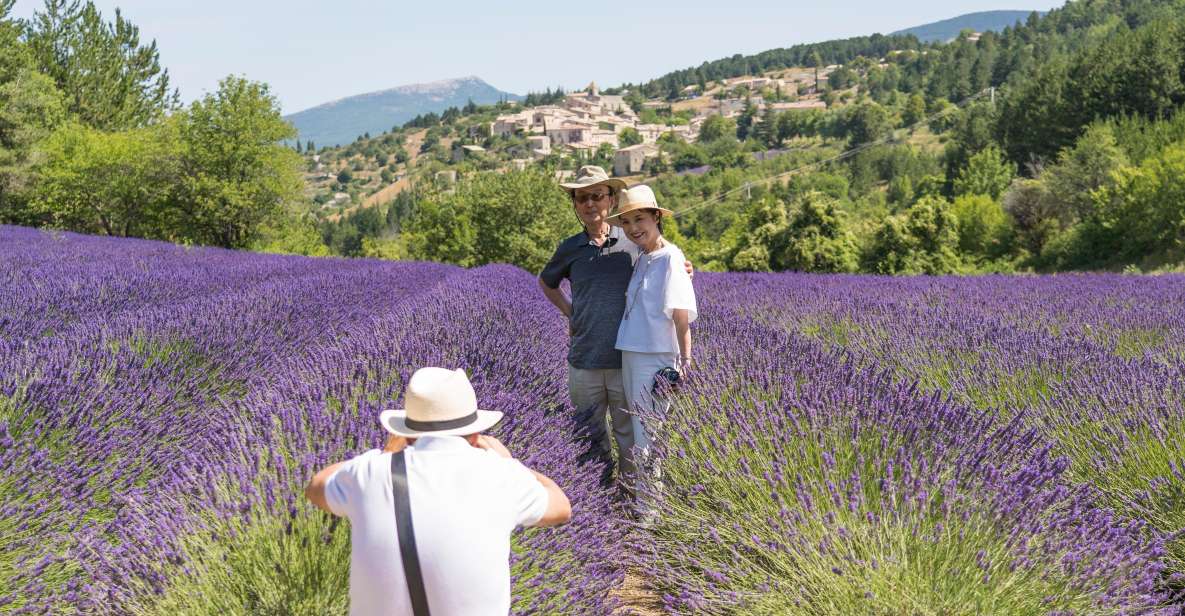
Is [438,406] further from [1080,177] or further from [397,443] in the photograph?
[1080,177]

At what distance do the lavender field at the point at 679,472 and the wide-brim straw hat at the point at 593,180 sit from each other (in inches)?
30.5

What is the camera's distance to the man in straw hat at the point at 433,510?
1340mm

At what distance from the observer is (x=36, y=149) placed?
2334 centimetres

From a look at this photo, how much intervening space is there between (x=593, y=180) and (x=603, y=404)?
2.96 ft

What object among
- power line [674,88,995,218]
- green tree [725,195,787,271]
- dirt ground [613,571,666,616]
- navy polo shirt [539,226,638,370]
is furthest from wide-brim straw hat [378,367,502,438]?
power line [674,88,995,218]

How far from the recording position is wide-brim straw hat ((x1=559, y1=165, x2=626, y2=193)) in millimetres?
2941

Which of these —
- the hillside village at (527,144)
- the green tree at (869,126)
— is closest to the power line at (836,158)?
the green tree at (869,126)

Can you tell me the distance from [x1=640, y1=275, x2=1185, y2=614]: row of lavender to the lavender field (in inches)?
0.4

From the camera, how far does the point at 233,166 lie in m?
23.7

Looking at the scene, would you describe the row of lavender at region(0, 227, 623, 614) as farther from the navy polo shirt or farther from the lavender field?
the navy polo shirt

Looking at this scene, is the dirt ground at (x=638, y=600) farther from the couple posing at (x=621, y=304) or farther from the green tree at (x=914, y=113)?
the green tree at (x=914, y=113)

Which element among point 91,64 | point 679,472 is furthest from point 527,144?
point 679,472

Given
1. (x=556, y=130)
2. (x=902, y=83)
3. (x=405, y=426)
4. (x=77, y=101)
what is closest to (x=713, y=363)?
(x=405, y=426)

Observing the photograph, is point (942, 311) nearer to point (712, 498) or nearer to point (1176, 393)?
point (1176, 393)
